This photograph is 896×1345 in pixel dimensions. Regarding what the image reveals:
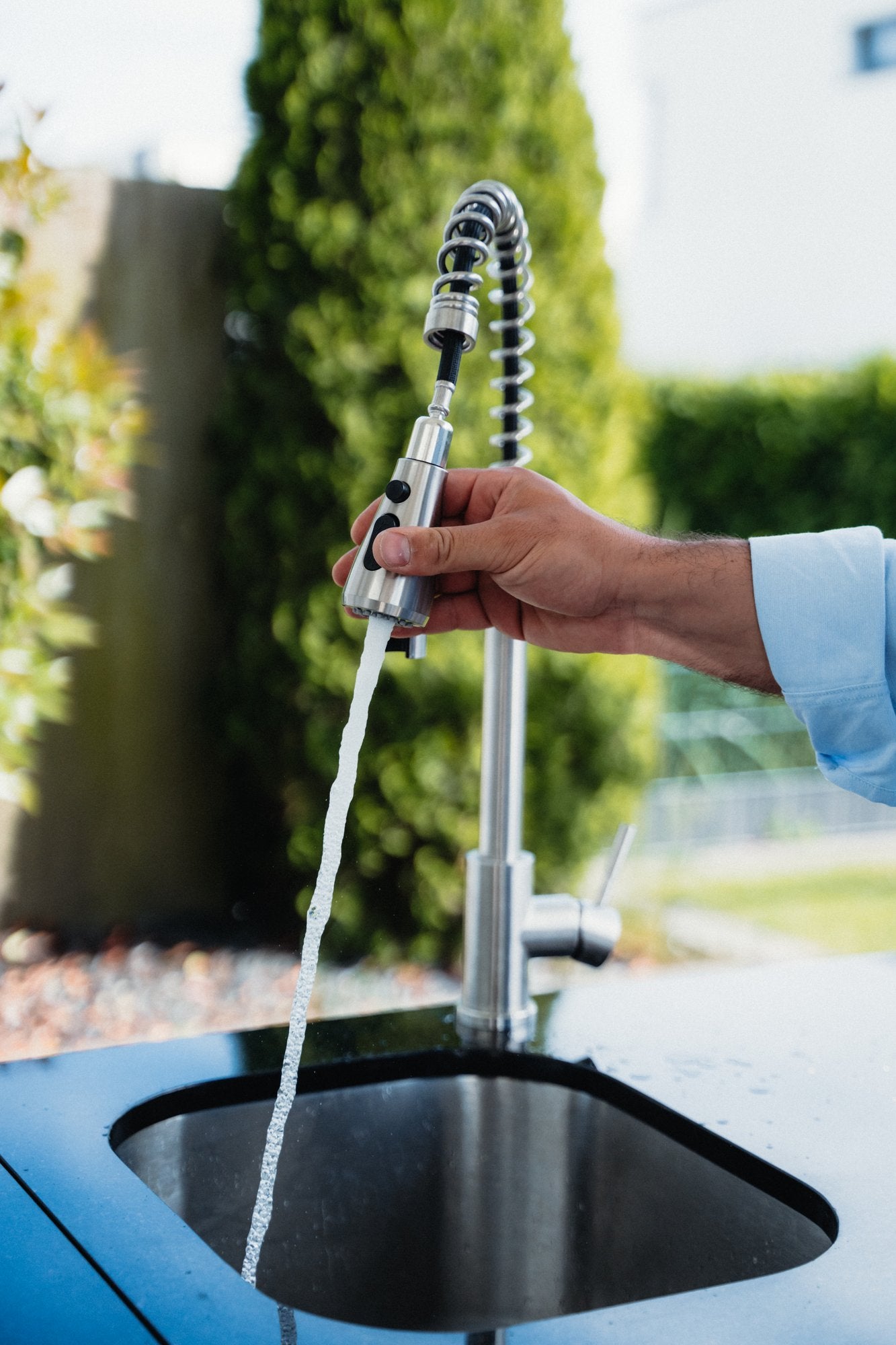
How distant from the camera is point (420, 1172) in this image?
1.07 meters

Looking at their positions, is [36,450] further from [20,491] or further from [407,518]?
[407,518]

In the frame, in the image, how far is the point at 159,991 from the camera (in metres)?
3.16

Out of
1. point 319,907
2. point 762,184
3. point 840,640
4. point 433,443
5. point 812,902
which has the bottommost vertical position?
point 812,902

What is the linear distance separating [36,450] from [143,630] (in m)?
0.75

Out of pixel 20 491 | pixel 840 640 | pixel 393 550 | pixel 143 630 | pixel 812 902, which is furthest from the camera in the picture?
pixel 812 902

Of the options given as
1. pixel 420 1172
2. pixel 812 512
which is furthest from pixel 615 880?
pixel 812 512

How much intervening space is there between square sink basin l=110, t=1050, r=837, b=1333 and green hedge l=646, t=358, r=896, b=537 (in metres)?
4.78

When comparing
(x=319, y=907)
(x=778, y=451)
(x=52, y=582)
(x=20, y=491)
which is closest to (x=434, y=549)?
(x=319, y=907)

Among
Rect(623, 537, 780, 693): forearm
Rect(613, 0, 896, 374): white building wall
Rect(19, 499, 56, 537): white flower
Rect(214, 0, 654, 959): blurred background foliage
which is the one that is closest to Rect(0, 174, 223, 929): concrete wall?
Rect(214, 0, 654, 959): blurred background foliage

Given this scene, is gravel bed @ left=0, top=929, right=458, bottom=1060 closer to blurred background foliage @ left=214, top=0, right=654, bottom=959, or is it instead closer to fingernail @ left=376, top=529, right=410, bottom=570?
blurred background foliage @ left=214, top=0, right=654, bottom=959

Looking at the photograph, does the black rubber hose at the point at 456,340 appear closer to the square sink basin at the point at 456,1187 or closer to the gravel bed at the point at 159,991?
the square sink basin at the point at 456,1187

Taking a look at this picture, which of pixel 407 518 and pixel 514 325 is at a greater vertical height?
pixel 514 325

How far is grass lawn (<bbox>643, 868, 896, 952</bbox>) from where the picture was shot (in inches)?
158

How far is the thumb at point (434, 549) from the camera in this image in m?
0.86
